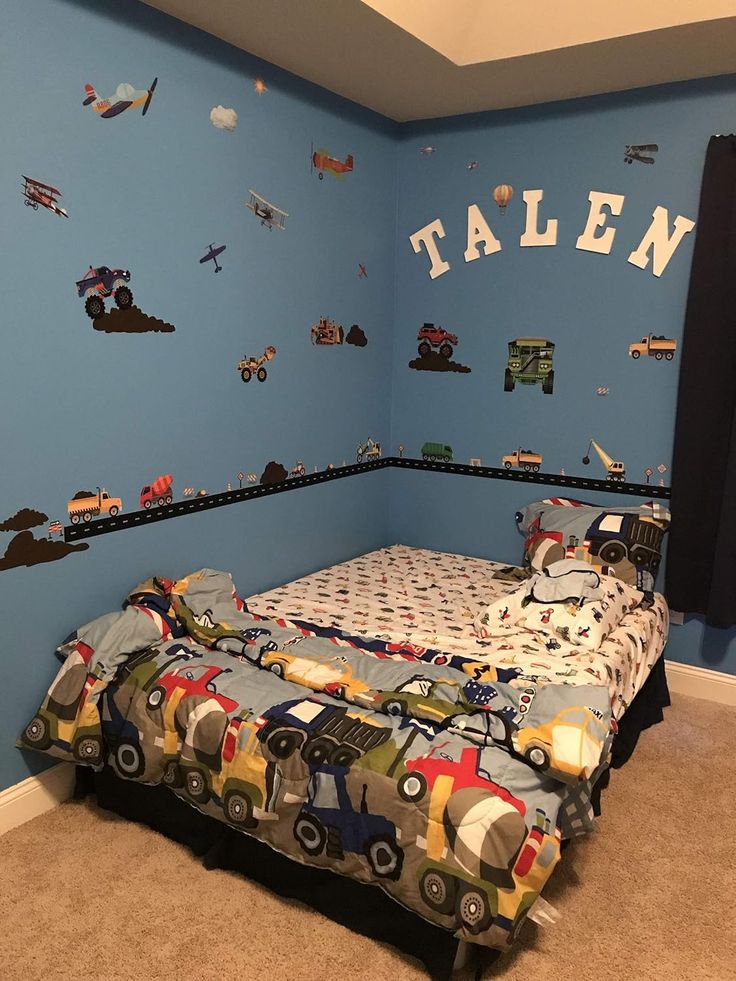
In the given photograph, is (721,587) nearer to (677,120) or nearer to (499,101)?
(677,120)

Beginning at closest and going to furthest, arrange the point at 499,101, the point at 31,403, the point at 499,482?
the point at 31,403 → the point at 499,101 → the point at 499,482

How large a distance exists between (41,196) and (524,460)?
2.15 m

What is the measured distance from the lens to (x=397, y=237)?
357 cm

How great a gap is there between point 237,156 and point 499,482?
1.73 metres

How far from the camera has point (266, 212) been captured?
282 cm

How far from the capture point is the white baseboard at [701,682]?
3.08 m

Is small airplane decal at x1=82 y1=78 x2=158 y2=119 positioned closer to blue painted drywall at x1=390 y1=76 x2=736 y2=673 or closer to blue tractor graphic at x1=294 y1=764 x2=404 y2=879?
blue painted drywall at x1=390 y1=76 x2=736 y2=673

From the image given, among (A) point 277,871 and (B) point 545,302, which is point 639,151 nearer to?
(B) point 545,302

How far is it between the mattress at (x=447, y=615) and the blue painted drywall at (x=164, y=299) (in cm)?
24

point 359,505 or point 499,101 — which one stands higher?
point 499,101

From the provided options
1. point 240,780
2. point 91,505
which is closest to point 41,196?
point 91,505

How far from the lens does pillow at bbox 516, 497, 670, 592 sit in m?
2.95

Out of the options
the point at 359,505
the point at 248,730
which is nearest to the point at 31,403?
the point at 248,730

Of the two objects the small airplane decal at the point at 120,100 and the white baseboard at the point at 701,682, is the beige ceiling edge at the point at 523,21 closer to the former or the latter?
the small airplane decal at the point at 120,100
